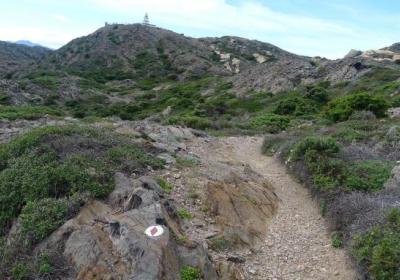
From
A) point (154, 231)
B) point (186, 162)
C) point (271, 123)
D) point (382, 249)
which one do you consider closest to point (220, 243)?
point (154, 231)

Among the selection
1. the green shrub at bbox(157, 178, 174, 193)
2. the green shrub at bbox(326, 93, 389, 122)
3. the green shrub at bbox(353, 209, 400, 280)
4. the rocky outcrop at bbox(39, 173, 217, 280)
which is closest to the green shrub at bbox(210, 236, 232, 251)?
the rocky outcrop at bbox(39, 173, 217, 280)

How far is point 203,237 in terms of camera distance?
9.03m

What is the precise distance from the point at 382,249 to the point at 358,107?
74.8 ft

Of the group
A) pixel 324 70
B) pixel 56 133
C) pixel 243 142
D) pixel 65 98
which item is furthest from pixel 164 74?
pixel 56 133

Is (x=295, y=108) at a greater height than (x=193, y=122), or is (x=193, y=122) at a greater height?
(x=193, y=122)

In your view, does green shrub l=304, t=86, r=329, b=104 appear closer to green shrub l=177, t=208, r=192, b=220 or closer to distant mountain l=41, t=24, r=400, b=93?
distant mountain l=41, t=24, r=400, b=93

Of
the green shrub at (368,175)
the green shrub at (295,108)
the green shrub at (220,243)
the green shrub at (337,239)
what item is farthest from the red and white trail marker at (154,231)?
the green shrub at (295,108)

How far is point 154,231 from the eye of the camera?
7598mm

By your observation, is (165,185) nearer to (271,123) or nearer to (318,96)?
(271,123)

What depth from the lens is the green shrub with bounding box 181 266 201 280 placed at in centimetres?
725

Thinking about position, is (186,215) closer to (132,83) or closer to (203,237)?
(203,237)

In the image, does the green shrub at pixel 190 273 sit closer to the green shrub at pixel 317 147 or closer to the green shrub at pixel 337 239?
the green shrub at pixel 337 239

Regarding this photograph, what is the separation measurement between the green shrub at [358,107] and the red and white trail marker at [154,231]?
21.9 meters

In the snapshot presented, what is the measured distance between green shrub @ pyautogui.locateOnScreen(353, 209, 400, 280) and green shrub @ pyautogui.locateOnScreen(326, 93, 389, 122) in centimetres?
1937
